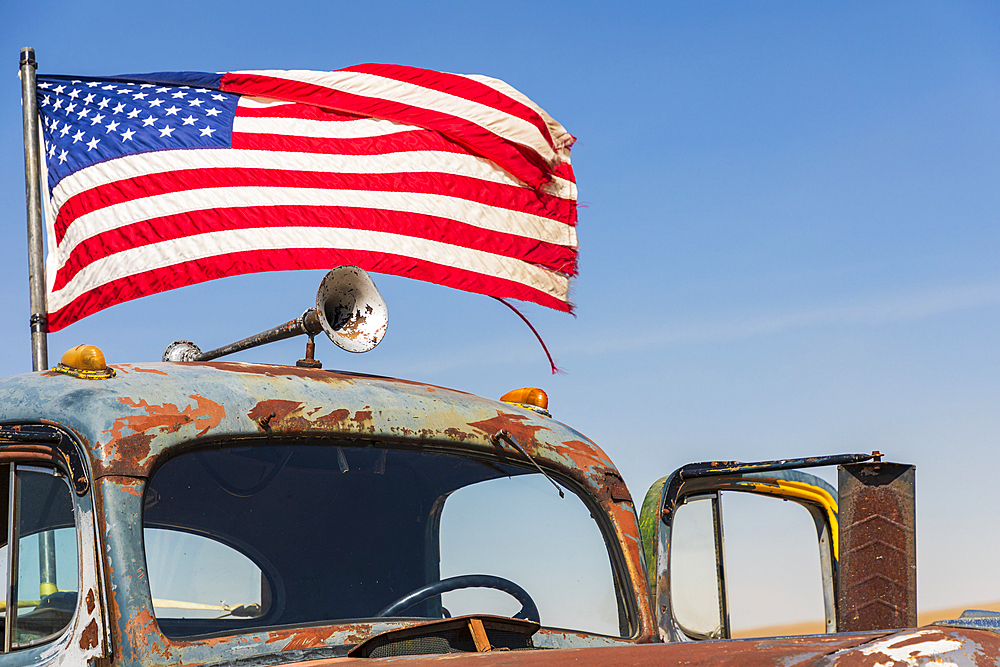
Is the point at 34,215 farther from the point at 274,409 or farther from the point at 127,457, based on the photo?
the point at 127,457

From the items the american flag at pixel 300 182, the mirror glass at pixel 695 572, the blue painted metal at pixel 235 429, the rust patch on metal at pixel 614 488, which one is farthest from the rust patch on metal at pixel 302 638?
the american flag at pixel 300 182

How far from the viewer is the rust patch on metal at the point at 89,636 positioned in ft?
8.63

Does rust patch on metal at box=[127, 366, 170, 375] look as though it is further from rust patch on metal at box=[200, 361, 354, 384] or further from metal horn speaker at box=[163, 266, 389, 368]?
metal horn speaker at box=[163, 266, 389, 368]

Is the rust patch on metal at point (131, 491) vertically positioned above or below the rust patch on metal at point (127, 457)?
below

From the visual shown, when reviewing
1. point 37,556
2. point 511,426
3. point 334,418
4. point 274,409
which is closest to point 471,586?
point 511,426

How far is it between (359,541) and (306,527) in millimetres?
162

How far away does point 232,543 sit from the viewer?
123 inches

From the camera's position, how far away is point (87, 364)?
3082mm

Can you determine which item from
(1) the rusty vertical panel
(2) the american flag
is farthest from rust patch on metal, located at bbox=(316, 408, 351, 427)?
(2) the american flag

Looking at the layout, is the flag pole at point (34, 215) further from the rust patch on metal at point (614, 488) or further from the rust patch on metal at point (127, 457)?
the rust patch on metal at point (614, 488)

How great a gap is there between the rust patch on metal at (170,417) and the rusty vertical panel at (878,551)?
5.31 feet

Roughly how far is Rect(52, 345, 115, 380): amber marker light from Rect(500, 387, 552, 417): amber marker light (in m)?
1.49

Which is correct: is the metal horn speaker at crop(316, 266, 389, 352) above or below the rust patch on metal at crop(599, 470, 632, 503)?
above

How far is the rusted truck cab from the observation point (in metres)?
2.73
